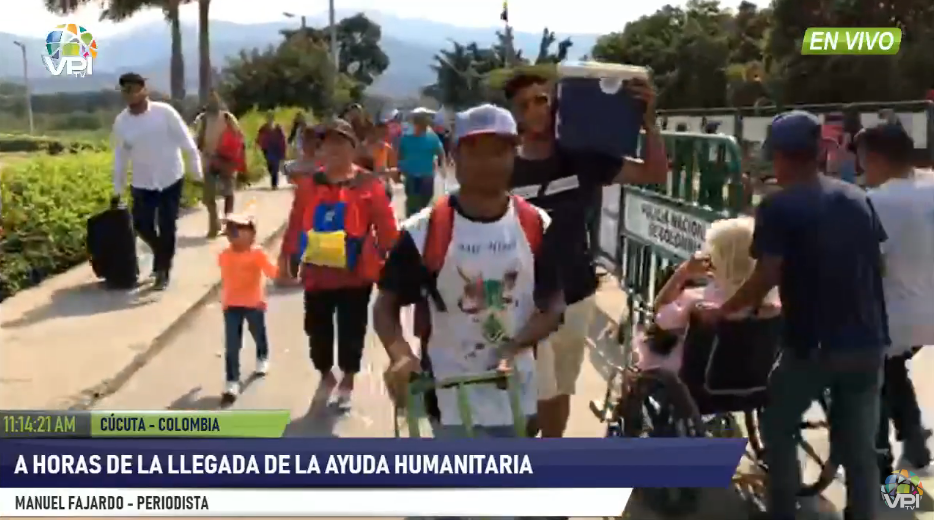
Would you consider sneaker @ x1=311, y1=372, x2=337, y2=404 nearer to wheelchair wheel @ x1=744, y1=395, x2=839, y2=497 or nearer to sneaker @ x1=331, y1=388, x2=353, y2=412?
sneaker @ x1=331, y1=388, x2=353, y2=412

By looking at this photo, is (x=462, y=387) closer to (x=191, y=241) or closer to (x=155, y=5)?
(x=155, y=5)

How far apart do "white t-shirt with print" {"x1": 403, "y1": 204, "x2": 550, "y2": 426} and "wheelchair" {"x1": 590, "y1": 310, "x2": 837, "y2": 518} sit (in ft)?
2.90

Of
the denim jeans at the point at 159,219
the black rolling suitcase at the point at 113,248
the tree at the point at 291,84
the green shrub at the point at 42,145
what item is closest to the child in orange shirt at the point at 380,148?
the tree at the point at 291,84

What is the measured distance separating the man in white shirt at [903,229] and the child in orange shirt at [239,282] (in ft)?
8.06

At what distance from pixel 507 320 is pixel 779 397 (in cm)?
97

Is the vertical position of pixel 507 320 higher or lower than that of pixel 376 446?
higher

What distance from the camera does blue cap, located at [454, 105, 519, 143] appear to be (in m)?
2.66

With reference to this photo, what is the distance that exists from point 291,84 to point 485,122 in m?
6.45

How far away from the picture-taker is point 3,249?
606cm

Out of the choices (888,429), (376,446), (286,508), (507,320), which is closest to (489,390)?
(507,320)

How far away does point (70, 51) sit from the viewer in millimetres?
3311

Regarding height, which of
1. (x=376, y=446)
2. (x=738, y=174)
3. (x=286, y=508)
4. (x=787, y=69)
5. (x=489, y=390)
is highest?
(x=787, y=69)

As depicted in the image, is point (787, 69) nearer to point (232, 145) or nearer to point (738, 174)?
point (738, 174)

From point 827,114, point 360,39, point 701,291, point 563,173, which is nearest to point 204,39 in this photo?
point 360,39
